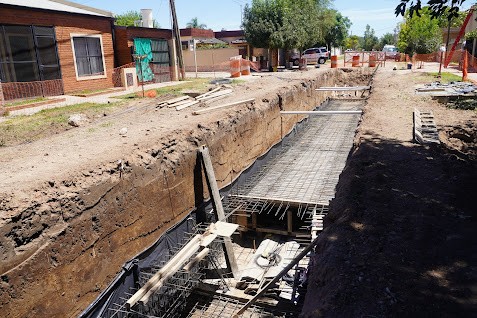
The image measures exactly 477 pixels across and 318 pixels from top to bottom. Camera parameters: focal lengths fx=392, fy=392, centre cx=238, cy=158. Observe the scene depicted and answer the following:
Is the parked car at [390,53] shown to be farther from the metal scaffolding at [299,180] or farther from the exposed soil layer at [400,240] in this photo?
the exposed soil layer at [400,240]

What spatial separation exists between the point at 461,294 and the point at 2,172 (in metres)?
7.31

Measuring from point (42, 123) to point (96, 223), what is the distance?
18.9 feet

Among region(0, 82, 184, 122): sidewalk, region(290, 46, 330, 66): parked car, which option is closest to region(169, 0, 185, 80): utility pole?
region(0, 82, 184, 122): sidewalk

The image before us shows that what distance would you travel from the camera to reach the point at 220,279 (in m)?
9.17

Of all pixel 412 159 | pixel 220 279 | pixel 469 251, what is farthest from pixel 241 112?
pixel 469 251

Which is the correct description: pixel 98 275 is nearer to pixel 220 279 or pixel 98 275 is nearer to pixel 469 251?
pixel 220 279

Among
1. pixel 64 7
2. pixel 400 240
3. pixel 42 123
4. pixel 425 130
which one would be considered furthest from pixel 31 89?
pixel 400 240

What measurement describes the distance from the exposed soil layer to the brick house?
1364 centimetres

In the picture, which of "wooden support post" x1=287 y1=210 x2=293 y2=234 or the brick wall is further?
the brick wall

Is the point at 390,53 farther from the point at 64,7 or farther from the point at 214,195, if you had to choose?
the point at 214,195

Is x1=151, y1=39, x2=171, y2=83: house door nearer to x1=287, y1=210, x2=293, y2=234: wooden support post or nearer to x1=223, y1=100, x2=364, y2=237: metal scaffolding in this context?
x1=223, y1=100, x2=364, y2=237: metal scaffolding

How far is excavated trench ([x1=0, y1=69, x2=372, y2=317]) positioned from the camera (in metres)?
5.56

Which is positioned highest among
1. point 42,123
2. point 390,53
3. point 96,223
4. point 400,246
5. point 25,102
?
point 390,53

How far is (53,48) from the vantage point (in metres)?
16.6
